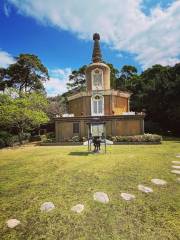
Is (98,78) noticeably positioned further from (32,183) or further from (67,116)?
(32,183)

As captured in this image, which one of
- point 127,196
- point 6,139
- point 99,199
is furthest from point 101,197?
point 6,139

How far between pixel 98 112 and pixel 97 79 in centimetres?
522

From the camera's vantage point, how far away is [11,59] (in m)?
36.7

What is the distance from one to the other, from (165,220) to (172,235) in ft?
1.74

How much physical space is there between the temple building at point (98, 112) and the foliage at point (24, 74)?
47.3 feet

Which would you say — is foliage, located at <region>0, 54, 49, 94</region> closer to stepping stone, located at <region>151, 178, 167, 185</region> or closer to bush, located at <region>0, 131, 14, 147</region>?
bush, located at <region>0, 131, 14, 147</region>

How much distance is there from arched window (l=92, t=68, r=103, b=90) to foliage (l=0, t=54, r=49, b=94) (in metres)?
16.3

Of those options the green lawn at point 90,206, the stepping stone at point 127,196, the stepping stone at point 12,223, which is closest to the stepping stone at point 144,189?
the green lawn at point 90,206

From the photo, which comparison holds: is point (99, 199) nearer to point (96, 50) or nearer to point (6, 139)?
point (6, 139)

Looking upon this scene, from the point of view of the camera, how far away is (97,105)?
25.2m

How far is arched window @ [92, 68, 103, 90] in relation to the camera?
87.5 feet

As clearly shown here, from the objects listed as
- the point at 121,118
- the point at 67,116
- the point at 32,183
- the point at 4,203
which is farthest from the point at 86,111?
the point at 4,203

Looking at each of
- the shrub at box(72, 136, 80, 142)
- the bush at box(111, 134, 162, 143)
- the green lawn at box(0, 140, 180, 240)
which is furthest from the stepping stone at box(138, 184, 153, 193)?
the shrub at box(72, 136, 80, 142)

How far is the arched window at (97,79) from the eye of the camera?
2666cm
